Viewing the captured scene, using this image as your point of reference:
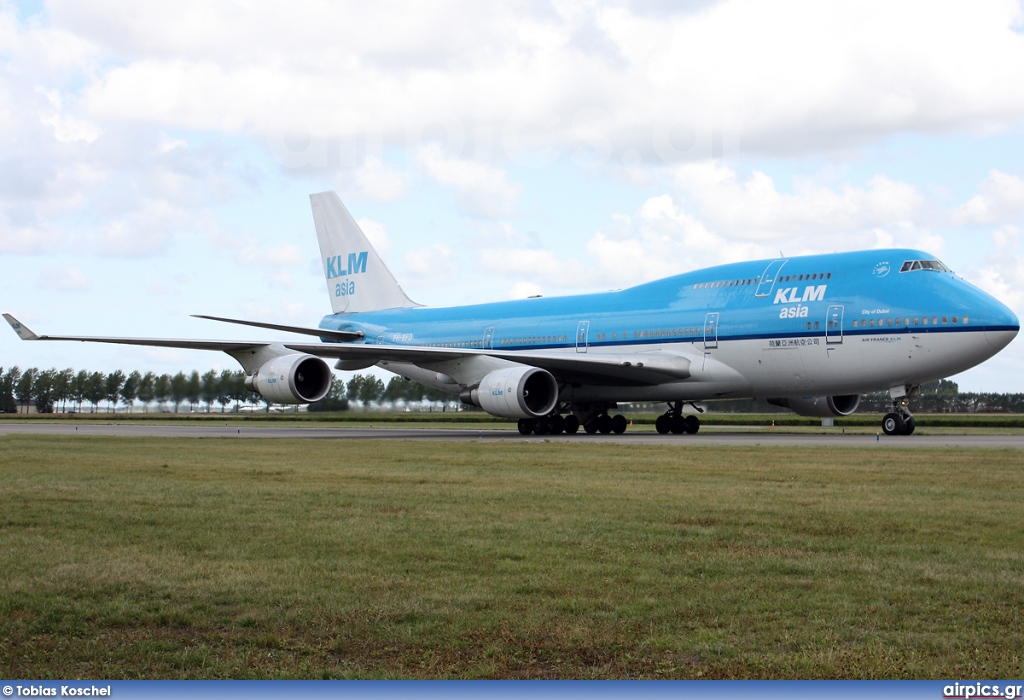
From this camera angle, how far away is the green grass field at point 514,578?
497cm

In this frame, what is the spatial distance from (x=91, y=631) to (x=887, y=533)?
621 centimetres

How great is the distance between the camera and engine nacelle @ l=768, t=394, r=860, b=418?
1171 inches

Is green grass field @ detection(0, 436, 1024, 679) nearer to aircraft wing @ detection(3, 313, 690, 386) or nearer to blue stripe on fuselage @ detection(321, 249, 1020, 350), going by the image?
blue stripe on fuselage @ detection(321, 249, 1020, 350)

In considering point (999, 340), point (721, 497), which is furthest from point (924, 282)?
point (721, 497)

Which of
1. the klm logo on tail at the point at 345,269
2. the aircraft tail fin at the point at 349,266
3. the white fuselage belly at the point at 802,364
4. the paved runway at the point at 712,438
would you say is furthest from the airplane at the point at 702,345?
the klm logo on tail at the point at 345,269

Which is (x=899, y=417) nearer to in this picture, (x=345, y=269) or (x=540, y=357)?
(x=540, y=357)

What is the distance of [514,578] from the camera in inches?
263

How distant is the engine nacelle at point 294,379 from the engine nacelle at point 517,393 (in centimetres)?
445

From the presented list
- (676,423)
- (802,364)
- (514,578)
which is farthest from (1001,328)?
(514,578)

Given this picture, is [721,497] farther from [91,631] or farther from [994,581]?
[91,631]

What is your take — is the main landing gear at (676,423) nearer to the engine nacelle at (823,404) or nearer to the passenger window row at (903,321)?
the engine nacelle at (823,404)

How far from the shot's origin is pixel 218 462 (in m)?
16.9

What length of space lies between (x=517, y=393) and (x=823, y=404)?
9447 millimetres

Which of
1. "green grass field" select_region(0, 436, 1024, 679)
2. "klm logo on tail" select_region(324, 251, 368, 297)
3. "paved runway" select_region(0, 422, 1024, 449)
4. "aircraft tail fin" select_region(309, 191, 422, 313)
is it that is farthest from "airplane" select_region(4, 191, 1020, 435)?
"green grass field" select_region(0, 436, 1024, 679)
